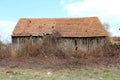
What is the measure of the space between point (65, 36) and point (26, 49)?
16700mm

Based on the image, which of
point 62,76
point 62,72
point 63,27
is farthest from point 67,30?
point 62,76

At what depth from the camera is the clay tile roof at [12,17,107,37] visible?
46812 millimetres

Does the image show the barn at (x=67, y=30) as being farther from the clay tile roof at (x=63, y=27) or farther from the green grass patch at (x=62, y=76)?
the green grass patch at (x=62, y=76)

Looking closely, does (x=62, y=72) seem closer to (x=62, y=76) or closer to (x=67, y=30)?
(x=62, y=76)

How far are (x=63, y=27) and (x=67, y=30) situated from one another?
1.08 meters

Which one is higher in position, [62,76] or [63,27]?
[63,27]

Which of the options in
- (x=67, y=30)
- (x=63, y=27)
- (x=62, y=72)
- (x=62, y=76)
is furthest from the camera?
(x=63, y=27)

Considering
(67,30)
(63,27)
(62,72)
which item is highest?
(63,27)

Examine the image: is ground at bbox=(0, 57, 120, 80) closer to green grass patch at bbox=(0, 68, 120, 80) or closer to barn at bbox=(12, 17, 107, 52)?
green grass patch at bbox=(0, 68, 120, 80)

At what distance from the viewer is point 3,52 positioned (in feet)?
96.1

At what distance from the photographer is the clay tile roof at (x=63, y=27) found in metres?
46.8

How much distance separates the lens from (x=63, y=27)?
48188 millimetres

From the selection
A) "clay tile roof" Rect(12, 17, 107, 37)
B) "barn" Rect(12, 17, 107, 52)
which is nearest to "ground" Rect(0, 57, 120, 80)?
"barn" Rect(12, 17, 107, 52)

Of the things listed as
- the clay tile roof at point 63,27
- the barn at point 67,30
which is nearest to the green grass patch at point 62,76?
the barn at point 67,30
